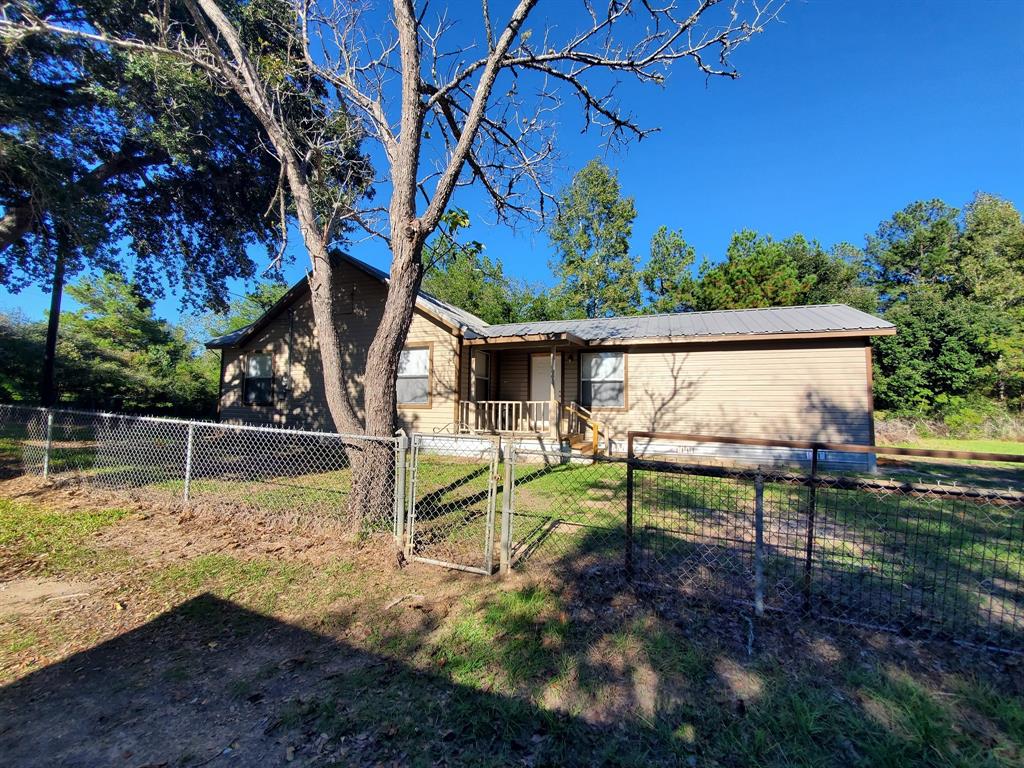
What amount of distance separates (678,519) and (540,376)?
23.4ft

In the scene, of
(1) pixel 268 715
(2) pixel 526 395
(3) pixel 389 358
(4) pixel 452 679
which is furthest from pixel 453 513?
(2) pixel 526 395

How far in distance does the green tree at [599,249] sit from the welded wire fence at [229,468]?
18.4m

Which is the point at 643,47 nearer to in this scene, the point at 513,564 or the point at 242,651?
the point at 513,564

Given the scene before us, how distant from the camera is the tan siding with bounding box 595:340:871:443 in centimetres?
918

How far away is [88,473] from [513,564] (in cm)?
708

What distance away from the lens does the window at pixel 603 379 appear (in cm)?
1106

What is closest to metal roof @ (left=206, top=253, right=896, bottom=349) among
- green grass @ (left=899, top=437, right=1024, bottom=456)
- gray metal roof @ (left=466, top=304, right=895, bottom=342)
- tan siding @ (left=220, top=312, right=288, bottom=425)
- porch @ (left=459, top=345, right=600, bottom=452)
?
gray metal roof @ (left=466, top=304, right=895, bottom=342)

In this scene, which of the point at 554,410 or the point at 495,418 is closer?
the point at 554,410

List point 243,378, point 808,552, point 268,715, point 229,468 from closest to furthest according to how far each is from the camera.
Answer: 1. point 268,715
2. point 808,552
3. point 229,468
4. point 243,378

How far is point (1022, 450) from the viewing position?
40.9 ft

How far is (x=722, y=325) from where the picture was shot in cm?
1043

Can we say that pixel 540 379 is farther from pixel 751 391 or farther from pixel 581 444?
pixel 751 391

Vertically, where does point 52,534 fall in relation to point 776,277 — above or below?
below

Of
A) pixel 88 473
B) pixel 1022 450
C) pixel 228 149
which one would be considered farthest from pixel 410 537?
pixel 1022 450
